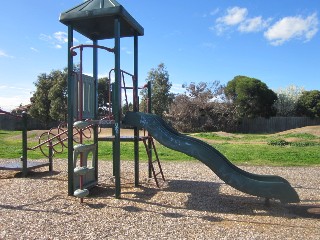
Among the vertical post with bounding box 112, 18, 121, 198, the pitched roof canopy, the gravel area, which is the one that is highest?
the pitched roof canopy

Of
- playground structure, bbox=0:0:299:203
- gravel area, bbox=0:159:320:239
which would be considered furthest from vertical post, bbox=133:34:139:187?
gravel area, bbox=0:159:320:239

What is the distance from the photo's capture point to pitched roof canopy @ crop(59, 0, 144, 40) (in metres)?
6.93

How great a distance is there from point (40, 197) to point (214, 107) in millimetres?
32516

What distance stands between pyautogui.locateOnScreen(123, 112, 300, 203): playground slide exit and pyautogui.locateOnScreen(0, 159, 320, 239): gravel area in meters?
0.36

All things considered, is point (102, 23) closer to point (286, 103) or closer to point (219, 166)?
point (219, 166)

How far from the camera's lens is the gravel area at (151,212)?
4934mm

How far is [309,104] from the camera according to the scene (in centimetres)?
4425

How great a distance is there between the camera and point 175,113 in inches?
1516

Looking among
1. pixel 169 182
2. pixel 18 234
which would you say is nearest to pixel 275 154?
pixel 169 182

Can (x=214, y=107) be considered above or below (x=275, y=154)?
above

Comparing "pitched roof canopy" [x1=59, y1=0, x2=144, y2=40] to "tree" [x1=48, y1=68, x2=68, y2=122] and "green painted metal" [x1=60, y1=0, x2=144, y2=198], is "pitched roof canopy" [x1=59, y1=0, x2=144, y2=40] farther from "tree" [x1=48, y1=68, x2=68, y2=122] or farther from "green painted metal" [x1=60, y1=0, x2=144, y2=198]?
"tree" [x1=48, y1=68, x2=68, y2=122]

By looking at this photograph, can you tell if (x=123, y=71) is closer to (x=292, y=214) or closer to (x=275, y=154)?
(x=292, y=214)

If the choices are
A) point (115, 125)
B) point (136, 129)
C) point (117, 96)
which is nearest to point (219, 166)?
point (115, 125)

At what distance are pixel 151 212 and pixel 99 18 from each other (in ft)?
13.5
